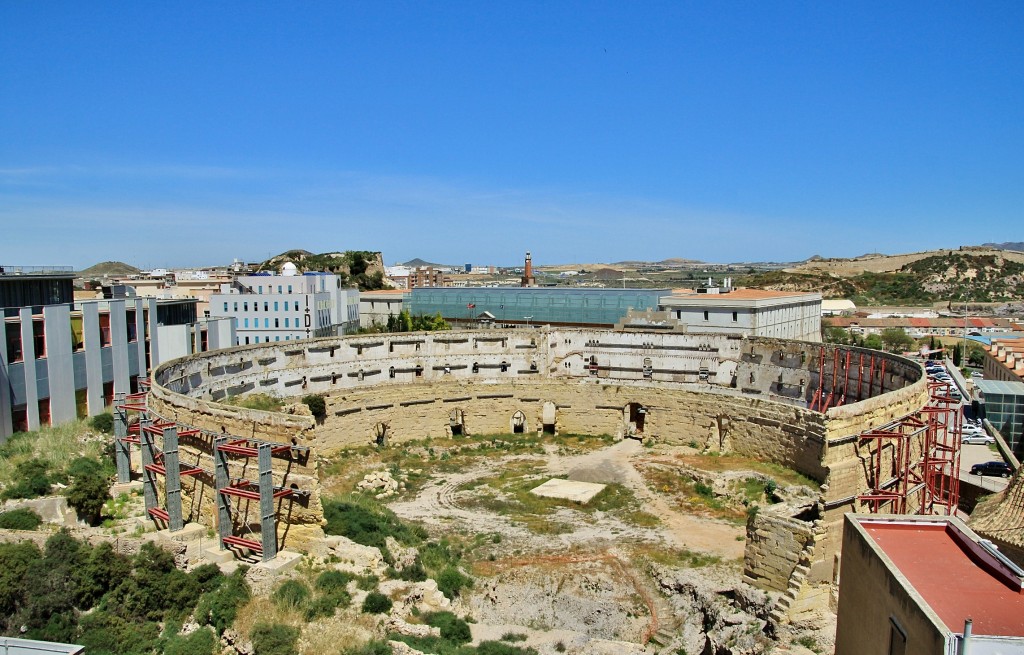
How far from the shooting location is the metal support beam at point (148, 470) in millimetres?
21062

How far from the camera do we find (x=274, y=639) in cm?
1480

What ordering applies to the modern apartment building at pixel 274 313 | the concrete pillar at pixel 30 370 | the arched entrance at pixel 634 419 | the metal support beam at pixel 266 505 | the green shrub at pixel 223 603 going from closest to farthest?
1. the green shrub at pixel 223 603
2. the metal support beam at pixel 266 505
3. the concrete pillar at pixel 30 370
4. the arched entrance at pixel 634 419
5. the modern apartment building at pixel 274 313

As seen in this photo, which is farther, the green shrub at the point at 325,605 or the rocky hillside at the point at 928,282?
the rocky hillside at the point at 928,282

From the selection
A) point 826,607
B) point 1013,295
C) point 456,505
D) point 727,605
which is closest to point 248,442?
point 456,505

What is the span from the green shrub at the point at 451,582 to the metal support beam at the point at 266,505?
15.0 ft

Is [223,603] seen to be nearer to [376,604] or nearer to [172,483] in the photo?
[376,604]

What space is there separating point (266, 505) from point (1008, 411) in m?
35.4

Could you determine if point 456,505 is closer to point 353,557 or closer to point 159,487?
point 353,557

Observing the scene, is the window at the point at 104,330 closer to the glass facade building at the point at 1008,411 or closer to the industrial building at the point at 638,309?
the industrial building at the point at 638,309

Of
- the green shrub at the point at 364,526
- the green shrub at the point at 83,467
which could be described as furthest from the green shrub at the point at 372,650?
the green shrub at the point at 83,467

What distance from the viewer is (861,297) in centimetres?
12031

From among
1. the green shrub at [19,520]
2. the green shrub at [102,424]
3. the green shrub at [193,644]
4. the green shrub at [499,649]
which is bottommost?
the green shrub at [499,649]

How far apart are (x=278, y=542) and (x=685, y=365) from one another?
24.5 meters

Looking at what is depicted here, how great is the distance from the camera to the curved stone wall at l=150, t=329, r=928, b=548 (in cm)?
3027
